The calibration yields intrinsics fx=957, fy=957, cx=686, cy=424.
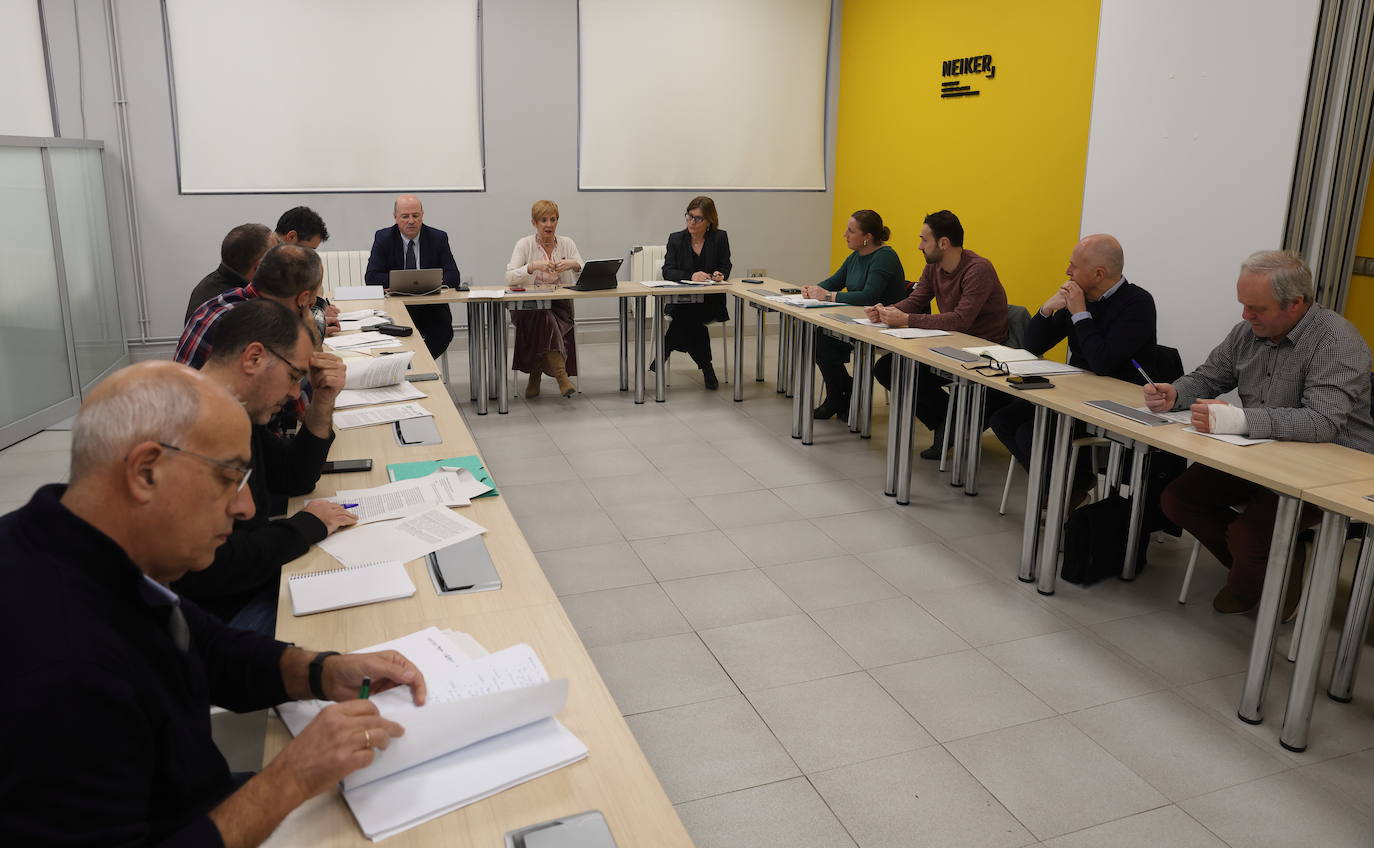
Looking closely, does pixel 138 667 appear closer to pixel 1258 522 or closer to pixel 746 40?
pixel 1258 522

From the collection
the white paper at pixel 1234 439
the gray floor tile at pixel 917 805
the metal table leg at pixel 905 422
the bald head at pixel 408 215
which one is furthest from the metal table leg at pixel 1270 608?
the bald head at pixel 408 215

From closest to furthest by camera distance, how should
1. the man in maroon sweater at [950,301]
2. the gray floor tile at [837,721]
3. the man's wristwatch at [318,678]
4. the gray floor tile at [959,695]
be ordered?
the man's wristwatch at [318,678]
the gray floor tile at [837,721]
the gray floor tile at [959,695]
the man in maroon sweater at [950,301]

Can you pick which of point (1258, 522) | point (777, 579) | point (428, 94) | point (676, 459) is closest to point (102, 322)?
point (428, 94)

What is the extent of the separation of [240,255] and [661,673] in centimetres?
223

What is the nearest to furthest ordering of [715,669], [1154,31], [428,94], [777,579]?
[715,669], [777,579], [1154,31], [428,94]

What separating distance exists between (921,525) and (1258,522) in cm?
140

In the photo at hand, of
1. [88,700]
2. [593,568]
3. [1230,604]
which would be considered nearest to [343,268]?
[593,568]

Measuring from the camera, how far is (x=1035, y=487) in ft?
11.8

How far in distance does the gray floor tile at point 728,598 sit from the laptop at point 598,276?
293cm

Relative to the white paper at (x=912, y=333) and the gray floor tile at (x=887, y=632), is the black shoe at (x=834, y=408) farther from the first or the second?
the gray floor tile at (x=887, y=632)

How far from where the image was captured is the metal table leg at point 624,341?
21.2ft

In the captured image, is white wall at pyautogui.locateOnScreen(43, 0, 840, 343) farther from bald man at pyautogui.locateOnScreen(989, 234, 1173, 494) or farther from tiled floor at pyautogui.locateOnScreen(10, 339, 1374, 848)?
bald man at pyautogui.locateOnScreen(989, 234, 1173, 494)

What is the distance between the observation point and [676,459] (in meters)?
5.20

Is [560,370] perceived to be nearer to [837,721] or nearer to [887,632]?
[887,632]
